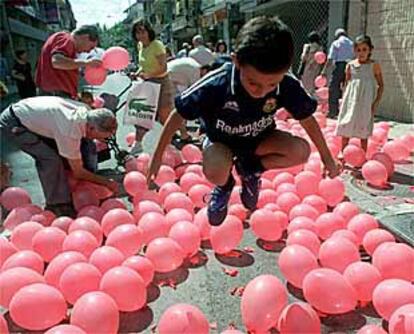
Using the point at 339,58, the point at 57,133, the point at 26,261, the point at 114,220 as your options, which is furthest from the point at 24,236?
the point at 339,58

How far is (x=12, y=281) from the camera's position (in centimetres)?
257

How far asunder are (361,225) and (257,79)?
5.01 ft

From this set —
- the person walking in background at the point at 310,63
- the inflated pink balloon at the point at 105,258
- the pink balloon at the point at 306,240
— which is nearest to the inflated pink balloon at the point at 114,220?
the inflated pink balloon at the point at 105,258

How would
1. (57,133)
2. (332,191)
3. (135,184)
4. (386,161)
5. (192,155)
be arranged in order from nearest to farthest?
(57,133) → (332,191) → (135,184) → (386,161) → (192,155)

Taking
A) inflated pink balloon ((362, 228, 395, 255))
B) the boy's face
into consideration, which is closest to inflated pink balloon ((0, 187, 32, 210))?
the boy's face

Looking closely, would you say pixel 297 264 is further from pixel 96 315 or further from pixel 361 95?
pixel 361 95

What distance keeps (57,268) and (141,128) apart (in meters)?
3.42

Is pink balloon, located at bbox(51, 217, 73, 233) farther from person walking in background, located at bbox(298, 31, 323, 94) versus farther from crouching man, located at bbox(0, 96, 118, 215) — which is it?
person walking in background, located at bbox(298, 31, 323, 94)

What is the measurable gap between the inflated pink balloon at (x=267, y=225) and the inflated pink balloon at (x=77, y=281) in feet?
3.84

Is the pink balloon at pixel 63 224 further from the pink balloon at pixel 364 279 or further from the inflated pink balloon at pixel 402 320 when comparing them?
the inflated pink balloon at pixel 402 320

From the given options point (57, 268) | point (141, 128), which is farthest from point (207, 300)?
point (141, 128)

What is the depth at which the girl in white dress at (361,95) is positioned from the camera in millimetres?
4996

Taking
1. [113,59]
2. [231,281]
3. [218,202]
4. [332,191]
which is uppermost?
[113,59]

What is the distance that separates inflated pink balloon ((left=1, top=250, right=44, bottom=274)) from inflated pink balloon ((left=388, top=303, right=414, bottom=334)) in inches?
75.5
